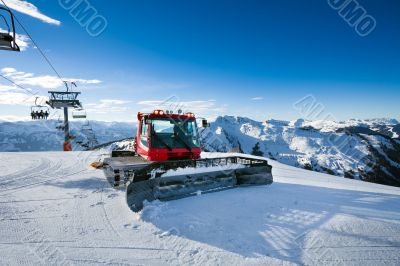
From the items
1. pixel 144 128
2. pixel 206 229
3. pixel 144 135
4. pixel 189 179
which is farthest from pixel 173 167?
pixel 144 128

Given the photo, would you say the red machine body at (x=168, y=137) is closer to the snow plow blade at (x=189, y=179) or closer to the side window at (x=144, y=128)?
the side window at (x=144, y=128)

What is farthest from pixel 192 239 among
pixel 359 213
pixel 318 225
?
pixel 359 213

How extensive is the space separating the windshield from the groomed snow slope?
2213mm

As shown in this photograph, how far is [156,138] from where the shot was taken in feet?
29.3

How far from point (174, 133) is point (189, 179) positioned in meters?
2.38

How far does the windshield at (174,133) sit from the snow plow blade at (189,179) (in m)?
1.40

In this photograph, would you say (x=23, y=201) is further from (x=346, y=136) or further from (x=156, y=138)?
(x=346, y=136)

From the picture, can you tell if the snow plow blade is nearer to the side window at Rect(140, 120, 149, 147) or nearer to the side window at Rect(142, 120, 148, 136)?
the side window at Rect(140, 120, 149, 147)

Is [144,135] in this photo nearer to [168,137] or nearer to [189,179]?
[168,137]

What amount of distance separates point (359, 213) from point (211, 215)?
3336 mm

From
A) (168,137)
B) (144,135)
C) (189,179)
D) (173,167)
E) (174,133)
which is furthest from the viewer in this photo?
(144,135)

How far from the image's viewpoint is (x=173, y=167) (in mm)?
7188

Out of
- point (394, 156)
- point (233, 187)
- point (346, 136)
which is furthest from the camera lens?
point (346, 136)

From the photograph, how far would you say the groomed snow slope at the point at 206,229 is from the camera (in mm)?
4008
